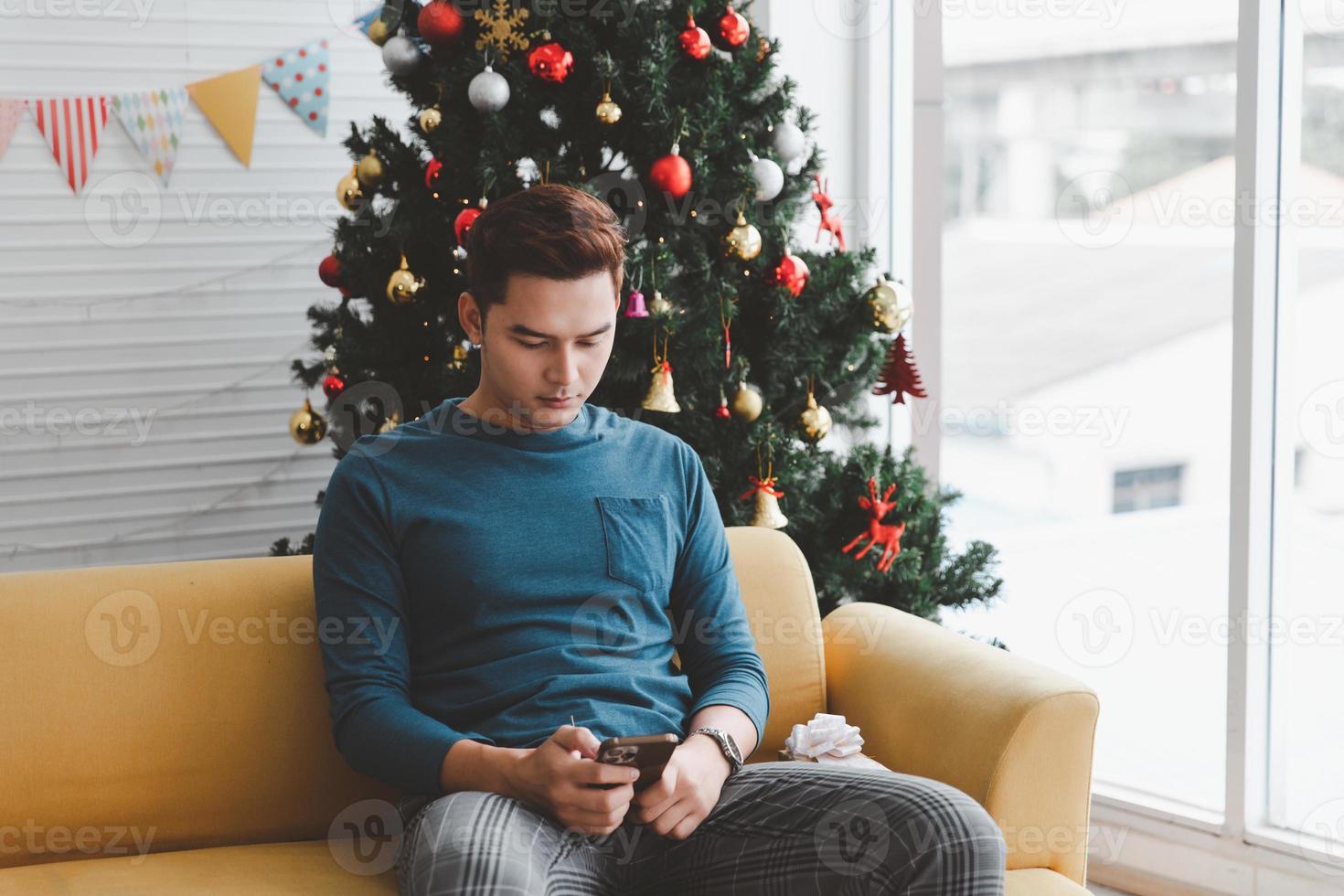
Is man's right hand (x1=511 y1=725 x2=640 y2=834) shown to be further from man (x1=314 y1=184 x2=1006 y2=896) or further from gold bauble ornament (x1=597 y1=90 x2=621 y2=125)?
gold bauble ornament (x1=597 y1=90 x2=621 y2=125)

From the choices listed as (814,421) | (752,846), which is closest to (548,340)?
(752,846)

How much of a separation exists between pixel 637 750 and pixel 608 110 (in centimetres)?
121

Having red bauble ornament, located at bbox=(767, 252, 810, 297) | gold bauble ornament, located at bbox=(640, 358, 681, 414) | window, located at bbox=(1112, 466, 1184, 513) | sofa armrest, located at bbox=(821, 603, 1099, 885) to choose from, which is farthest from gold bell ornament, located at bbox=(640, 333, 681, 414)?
window, located at bbox=(1112, 466, 1184, 513)

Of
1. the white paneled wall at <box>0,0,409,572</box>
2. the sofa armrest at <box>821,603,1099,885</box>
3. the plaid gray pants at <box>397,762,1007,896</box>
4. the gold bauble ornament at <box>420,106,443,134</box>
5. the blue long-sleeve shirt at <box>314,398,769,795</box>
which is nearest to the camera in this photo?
the plaid gray pants at <box>397,762,1007,896</box>

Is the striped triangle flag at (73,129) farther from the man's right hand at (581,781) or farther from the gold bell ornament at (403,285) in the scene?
the man's right hand at (581,781)

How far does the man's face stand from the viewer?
1.58 meters

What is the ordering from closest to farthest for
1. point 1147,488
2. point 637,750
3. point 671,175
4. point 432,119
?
point 637,750
point 671,175
point 432,119
point 1147,488

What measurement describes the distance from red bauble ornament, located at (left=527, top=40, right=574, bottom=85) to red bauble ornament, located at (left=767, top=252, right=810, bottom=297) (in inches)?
19.6

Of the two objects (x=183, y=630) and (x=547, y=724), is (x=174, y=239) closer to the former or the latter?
(x=183, y=630)

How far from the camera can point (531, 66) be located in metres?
2.19

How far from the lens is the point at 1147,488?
2.74m

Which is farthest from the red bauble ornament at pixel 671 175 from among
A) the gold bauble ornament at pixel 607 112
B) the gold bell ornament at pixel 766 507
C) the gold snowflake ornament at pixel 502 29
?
the gold bell ornament at pixel 766 507

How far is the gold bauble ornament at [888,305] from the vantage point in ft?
7.65

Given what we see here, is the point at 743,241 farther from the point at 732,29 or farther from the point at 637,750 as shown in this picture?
the point at 637,750
